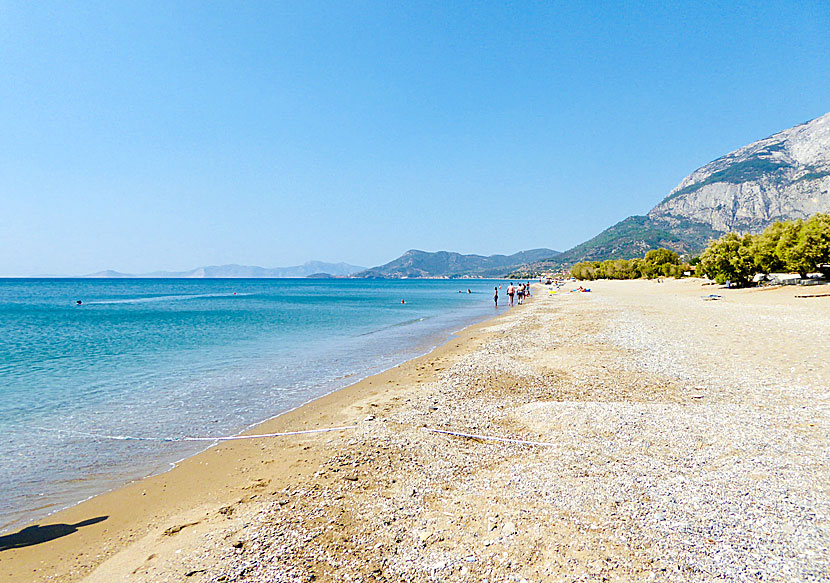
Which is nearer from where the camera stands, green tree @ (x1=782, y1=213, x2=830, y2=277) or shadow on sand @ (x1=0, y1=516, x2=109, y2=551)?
shadow on sand @ (x1=0, y1=516, x2=109, y2=551)

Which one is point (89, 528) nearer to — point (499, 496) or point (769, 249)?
point (499, 496)

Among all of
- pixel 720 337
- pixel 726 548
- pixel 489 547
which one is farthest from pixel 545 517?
pixel 720 337

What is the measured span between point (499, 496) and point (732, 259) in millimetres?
54883

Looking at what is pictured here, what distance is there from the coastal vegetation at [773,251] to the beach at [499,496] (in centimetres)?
3292

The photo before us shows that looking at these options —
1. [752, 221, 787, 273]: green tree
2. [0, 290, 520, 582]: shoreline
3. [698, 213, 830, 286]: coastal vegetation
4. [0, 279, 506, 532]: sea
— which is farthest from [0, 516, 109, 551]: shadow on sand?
[752, 221, 787, 273]: green tree

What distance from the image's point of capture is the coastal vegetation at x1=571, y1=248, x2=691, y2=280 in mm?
100125

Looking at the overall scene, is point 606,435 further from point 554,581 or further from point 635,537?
point 554,581

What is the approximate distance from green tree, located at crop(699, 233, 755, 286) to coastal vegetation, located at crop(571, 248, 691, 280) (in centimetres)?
4386

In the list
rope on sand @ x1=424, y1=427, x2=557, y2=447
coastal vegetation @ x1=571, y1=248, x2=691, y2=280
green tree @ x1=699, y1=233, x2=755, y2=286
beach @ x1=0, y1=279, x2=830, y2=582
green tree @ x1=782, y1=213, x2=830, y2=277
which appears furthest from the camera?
coastal vegetation @ x1=571, y1=248, x2=691, y2=280

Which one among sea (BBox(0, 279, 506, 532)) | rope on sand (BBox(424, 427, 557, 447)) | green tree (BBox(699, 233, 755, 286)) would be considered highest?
green tree (BBox(699, 233, 755, 286))

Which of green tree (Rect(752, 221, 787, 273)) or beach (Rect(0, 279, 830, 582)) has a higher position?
green tree (Rect(752, 221, 787, 273))

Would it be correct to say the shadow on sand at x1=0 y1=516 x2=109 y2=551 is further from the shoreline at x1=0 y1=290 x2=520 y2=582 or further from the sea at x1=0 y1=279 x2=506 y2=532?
the sea at x1=0 y1=279 x2=506 y2=532

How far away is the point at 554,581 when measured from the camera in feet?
13.1

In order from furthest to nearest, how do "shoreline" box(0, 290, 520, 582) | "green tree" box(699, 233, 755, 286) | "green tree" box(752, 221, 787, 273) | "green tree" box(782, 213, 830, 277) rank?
1. "green tree" box(699, 233, 755, 286)
2. "green tree" box(752, 221, 787, 273)
3. "green tree" box(782, 213, 830, 277)
4. "shoreline" box(0, 290, 520, 582)
